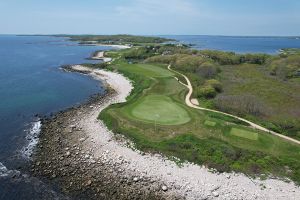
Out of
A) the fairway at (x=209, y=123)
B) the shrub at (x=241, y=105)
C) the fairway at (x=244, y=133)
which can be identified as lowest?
the shrub at (x=241, y=105)

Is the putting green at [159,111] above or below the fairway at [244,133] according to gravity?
above

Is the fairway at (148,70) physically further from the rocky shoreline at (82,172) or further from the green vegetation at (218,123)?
the rocky shoreline at (82,172)

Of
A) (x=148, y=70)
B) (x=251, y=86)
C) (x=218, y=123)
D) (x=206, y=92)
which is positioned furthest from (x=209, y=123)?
(x=148, y=70)

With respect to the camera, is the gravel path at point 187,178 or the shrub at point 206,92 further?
the shrub at point 206,92

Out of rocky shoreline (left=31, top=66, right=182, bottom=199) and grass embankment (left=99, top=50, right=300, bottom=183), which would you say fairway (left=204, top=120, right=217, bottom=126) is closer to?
grass embankment (left=99, top=50, right=300, bottom=183)

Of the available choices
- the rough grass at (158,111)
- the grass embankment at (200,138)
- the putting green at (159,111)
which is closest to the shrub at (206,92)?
the grass embankment at (200,138)

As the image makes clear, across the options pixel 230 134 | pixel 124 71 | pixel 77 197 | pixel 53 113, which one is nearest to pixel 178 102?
pixel 230 134

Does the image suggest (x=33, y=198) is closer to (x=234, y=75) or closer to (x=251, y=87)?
(x=251, y=87)

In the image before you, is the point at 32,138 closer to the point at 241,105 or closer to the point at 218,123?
the point at 218,123

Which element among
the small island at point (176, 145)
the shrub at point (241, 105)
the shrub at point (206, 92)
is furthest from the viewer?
the shrub at point (206, 92)
